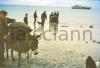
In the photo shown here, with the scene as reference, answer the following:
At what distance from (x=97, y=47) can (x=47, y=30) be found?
40cm

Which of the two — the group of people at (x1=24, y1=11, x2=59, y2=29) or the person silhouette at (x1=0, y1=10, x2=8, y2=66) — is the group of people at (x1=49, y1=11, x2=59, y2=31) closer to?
the group of people at (x1=24, y1=11, x2=59, y2=29)

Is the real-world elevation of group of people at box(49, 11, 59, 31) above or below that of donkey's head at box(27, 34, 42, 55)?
above

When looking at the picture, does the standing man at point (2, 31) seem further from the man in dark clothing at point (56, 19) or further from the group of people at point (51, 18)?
the man in dark clothing at point (56, 19)

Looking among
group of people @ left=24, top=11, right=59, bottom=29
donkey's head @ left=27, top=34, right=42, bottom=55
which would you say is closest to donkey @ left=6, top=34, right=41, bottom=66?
donkey's head @ left=27, top=34, right=42, bottom=55

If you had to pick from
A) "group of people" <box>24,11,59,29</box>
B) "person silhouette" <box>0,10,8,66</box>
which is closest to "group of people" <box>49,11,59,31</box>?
"group of people" <box>24,11,59,29</box>

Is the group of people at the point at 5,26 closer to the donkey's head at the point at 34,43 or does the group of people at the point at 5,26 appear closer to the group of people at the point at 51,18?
the group of people at the point at 51,18

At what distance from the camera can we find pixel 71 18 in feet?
6.29

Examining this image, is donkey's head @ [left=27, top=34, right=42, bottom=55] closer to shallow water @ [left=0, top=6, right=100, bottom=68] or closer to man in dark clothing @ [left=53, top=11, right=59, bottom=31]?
shallow water @ [left=0, top=6, right=100, bottom=68]

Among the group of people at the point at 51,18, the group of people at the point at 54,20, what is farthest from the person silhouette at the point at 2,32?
the group of people at the point at 54,20

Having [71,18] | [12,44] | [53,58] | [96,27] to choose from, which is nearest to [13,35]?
[12,44]

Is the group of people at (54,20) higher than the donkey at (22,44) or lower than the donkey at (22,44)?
higher

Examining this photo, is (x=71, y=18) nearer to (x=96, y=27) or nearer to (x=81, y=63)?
(x=96, y=27)

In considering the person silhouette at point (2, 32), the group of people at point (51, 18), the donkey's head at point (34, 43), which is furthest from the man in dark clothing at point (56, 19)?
the person silhouette at point (2, 32)

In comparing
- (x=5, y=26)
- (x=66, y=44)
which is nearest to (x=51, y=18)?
(x=66, y=44)
